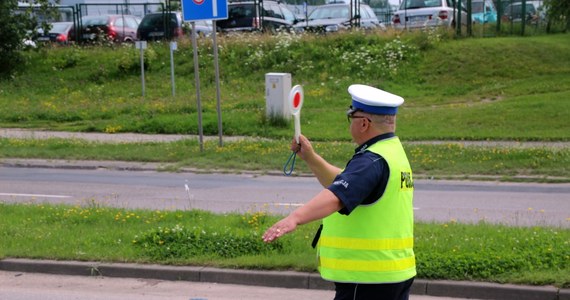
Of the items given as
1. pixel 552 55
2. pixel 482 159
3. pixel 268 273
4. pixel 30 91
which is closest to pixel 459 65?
pixel 552 55

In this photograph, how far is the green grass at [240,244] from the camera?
24.7 feet

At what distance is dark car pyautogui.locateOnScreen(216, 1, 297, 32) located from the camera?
33031 millimetres

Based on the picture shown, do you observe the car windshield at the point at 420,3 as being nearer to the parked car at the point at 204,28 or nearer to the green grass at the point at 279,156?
the parked car at the point at 204,28

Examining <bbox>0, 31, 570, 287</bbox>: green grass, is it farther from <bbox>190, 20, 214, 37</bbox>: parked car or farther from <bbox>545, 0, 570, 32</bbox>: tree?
<bbox>190, 20, 214, 37</bbox>: parked car

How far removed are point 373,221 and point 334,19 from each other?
29.4 metres

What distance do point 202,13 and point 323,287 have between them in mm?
9569

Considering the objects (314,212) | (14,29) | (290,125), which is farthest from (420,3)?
(314,212)

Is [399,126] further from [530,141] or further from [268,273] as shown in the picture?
[268,273]

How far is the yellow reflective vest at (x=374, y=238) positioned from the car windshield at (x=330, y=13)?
2924 centimetres

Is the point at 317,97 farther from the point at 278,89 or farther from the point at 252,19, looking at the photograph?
the point at 252,19

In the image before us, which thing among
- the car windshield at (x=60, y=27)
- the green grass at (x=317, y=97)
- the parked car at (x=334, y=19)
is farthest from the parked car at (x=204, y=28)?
the car windshield at (x=60, y=27)

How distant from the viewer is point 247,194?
13219 mm

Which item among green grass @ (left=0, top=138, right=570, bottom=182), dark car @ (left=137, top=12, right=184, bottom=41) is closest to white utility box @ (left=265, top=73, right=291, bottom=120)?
green grass @ (left=0, top=138, right=570, bottom=182)

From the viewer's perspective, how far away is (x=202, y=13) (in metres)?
16.2
